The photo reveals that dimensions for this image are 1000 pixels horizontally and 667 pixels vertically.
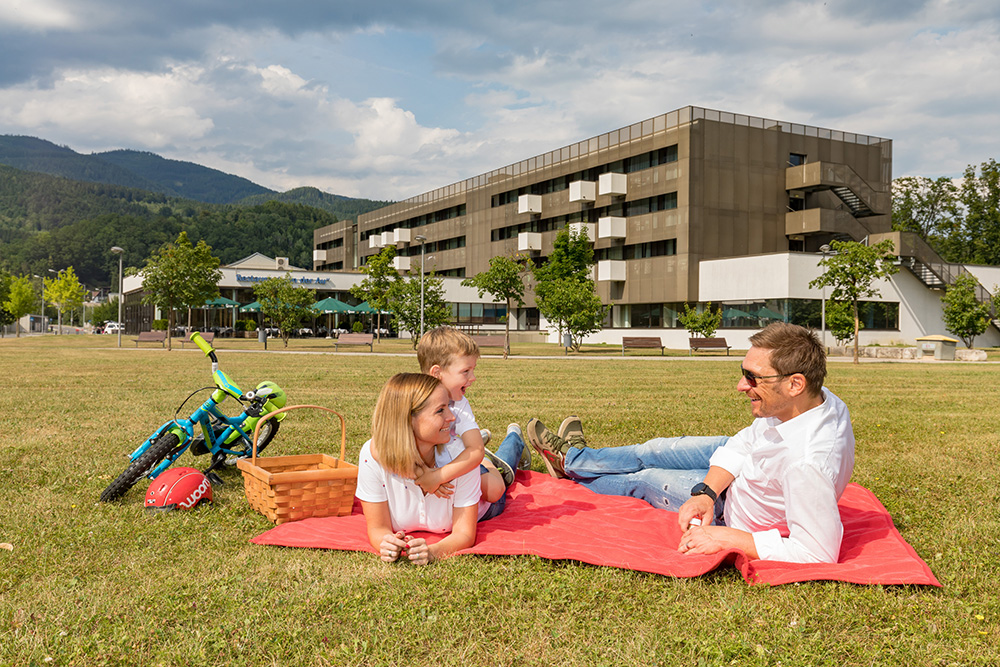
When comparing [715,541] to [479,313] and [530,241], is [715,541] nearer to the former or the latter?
[530,241]

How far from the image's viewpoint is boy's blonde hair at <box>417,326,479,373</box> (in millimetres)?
4660

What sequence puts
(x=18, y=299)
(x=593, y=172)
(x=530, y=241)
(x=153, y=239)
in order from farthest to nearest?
1. (x=153, y=239)
2. (x=18, y=299)
3. (x=530, y=241)
4. (x=593, y=172)

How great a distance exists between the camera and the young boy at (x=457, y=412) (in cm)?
399

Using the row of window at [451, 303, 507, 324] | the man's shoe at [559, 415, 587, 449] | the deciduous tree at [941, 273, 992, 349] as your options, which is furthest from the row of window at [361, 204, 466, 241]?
the man's shoe at [559, 415, 587, 449]

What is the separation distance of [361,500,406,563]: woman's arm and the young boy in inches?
10.9

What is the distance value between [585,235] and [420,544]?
4038 cm

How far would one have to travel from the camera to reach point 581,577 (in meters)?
3.67

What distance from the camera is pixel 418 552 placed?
382 cm

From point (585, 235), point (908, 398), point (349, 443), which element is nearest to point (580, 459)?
point (349, 443)

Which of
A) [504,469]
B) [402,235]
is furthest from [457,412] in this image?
[402,235]

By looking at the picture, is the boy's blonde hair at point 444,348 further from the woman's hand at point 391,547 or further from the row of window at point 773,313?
the row of window at point 773,313

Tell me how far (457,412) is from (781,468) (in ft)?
5.94

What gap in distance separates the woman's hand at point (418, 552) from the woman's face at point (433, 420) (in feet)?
1.73

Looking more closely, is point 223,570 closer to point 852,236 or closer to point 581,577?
point 581,577
